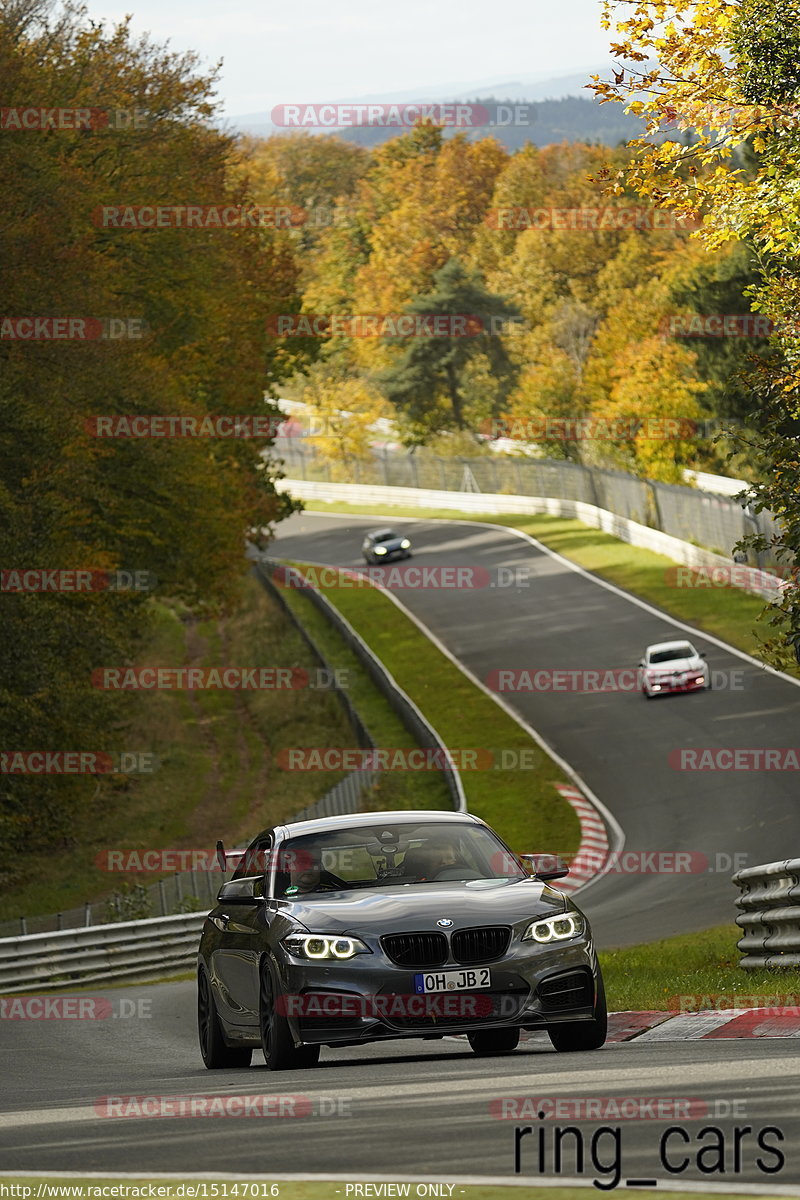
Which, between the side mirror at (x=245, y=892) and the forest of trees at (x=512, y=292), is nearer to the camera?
the side mirror at (x=245, y=892)

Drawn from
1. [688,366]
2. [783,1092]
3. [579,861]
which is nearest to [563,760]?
[579,861]

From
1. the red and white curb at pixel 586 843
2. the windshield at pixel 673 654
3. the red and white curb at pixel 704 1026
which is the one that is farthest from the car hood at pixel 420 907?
the windshield at pixel 673 654

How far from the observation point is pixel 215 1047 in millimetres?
12031

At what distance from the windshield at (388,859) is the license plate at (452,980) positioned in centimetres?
100

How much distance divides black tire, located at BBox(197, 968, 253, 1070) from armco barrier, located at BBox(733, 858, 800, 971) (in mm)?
4347

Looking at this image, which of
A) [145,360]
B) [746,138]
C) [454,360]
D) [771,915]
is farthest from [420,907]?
[454,360]

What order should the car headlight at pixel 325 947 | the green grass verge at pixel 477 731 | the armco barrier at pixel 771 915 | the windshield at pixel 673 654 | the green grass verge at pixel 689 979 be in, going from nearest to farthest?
1. the car headlight at pixel 325 947
2. the green grass verge at pixel 689 979
3. the armco barrier at pixel 771 915
4. the green grass verge at pixel 477 731
5. the windshield at pixel 673 654

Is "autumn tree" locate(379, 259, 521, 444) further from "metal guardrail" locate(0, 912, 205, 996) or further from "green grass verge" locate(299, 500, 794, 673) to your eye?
"metal guardrail" locate(0, 912, 205, 996)

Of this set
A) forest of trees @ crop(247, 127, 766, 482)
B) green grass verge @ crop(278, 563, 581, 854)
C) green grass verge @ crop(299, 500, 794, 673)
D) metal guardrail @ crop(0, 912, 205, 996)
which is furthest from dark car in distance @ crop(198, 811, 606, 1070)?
forest of trees @ crop(247, 127, 766, 482)

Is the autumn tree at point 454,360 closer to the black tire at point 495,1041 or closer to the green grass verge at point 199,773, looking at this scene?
the green grass verge at point 199,773

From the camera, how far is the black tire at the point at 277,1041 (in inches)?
413

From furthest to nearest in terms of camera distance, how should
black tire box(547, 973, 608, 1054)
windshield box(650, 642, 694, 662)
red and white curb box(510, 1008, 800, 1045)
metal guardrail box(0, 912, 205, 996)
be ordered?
windshield box(650, 642, 694, 662), metal guardrail box(0, 912, 205, 996), red and white curb box(510, 1008, 800, 1045), black tire box(547, 973, 608, 1054)

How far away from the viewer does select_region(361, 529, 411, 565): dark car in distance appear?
75.6 meters

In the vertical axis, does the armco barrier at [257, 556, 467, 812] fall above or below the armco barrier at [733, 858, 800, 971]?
below
